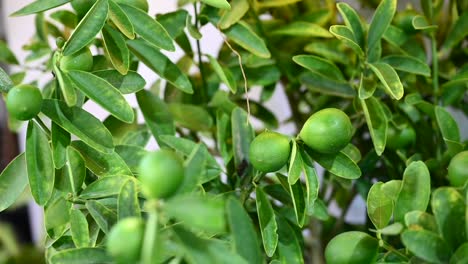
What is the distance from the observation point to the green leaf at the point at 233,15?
0.59 metres

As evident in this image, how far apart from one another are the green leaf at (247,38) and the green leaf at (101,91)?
6.8 inches

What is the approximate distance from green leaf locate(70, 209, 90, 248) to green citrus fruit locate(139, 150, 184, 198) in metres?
0.19

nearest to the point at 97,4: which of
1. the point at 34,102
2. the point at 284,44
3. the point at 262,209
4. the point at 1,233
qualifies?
the point at 34,102

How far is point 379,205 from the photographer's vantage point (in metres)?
0.45

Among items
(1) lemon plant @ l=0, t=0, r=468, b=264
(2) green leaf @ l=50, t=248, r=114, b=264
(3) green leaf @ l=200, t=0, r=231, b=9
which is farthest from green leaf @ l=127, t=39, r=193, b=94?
(2) green leaf @ l=50, t=248, r=114, b=264

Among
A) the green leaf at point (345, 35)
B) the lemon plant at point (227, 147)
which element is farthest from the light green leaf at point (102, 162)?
the green leaf at point (345, 35)

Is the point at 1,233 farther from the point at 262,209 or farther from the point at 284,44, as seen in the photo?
the point at 262,209

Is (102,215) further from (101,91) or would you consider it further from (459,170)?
(459,170)

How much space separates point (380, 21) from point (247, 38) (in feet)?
0.43

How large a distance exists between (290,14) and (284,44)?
0.04m

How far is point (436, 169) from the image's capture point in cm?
59

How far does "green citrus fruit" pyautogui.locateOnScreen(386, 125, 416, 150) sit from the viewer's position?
60 centimetres

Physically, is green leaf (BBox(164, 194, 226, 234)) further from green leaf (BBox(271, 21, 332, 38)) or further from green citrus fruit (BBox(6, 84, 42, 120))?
green leaf (BBox(271, 21, 332, 38))

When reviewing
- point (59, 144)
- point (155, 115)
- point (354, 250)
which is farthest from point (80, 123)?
point (354, 250)
